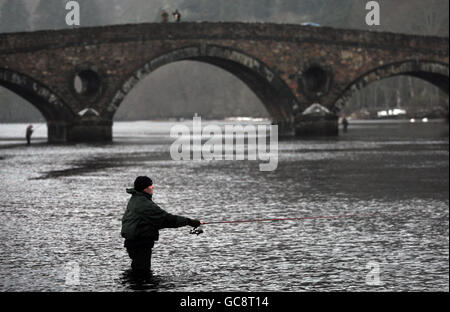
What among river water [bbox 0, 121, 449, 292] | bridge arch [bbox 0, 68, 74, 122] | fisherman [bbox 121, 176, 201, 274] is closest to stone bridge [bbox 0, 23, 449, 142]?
bridge arch [bbox 0, 68, 74, 122]

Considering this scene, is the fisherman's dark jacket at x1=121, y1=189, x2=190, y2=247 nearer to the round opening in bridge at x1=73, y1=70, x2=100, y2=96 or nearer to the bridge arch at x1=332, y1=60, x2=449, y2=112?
the round opening in bridge at x1=73, y1=70, x2=100, y2=96

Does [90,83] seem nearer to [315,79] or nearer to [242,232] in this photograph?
[315,79]

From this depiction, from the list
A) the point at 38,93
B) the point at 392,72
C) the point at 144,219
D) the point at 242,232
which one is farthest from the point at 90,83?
the point at 144,219

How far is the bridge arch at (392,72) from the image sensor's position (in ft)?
157

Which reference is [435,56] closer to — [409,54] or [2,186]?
[409,54]

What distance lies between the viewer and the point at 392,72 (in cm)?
4853

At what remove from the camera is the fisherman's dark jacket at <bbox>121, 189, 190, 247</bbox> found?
22.1 feet

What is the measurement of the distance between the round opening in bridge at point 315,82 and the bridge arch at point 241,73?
110 centimetres

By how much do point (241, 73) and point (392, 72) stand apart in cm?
946

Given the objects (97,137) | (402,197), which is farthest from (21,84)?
(402,197)

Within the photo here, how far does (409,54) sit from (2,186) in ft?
121

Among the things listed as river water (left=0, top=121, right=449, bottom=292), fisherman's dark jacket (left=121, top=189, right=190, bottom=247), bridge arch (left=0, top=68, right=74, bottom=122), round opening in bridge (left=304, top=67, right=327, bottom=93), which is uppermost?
round opening in bridge (left=304, top=67, right=327, bottom=93)

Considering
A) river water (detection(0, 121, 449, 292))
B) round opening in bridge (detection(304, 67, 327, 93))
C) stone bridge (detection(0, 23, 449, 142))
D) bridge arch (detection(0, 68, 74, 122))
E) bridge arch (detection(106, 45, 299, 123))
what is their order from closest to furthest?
river water (detection(0, 121, 449, 292)) → bridge arch (detection(0, 68, 74, 122)) → stone bridge (detection(0, 23, 449, 142)) → bridge arch (detection(106, 45, 299, 123)) → round opening in bridge (detection(304, 67, 327, 93))

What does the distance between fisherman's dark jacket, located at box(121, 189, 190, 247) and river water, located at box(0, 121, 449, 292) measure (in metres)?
0.58
